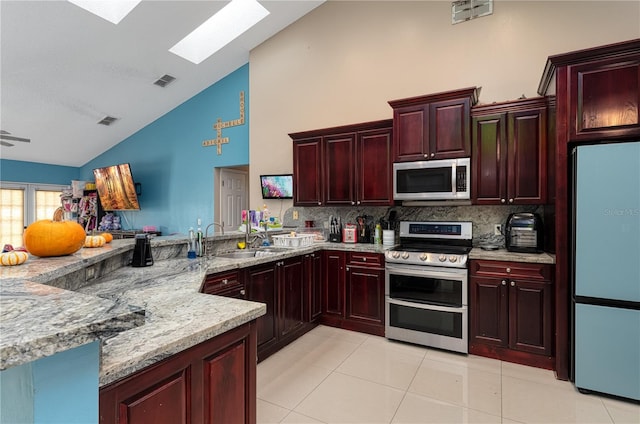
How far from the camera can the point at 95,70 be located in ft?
15.3

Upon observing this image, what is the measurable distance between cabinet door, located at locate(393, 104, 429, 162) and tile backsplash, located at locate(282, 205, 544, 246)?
72 cm

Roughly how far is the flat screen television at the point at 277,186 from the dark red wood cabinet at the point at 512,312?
270 cm

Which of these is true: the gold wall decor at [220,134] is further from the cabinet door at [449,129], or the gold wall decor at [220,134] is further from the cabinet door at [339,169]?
the cabinet door at [449,129]

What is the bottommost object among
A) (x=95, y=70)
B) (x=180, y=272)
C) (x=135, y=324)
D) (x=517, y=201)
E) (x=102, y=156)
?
(x=180, y=272)

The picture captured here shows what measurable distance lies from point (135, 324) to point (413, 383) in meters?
2.30

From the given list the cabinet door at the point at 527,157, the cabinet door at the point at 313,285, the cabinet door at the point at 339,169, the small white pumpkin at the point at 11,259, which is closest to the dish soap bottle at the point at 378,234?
the cabinet door at the point at 339,169

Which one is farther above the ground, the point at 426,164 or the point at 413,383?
the point at 426,164

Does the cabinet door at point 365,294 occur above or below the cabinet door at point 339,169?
below

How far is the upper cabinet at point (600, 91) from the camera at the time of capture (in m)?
2.24

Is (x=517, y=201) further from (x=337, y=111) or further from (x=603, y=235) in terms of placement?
(x=337, y=111)

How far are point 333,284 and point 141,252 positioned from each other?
2002 mm

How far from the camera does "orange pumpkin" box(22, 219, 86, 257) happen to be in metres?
1.59

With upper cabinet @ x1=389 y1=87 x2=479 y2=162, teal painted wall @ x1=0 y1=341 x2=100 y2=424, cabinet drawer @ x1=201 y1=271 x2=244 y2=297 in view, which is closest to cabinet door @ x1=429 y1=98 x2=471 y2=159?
upper cabinet @ x1=389 y1=87 x2=479 y2=162

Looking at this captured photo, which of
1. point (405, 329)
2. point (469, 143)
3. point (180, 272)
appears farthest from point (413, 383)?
point (469, 143)
